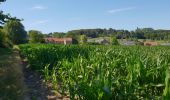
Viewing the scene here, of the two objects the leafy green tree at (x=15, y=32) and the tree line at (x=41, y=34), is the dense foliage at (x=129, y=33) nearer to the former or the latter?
the tree line at (x=41, y=34)

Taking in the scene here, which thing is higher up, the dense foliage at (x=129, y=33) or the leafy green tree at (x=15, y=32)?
the leafy green tree at (x=15, y=32)

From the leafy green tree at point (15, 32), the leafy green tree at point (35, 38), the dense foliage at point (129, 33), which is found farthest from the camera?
the dense foliage at point (129, 33)

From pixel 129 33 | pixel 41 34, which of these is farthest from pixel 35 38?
pixel 129 33

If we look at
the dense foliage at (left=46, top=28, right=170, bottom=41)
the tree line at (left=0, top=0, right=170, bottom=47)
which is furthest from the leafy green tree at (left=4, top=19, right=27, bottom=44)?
the dense foliage at (left=46, top=28, right=170, bottom=41)

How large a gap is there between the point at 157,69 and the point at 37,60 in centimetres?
1150

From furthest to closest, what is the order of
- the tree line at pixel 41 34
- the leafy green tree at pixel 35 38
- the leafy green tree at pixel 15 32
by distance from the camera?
the leafy green tree at pixel 35 38
the leafy green tree at pixel 15 32
the tree line at pixel 41 34

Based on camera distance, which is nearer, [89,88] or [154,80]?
A: [89,88]

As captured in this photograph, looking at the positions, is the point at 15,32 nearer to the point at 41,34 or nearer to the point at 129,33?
the point at 41,34

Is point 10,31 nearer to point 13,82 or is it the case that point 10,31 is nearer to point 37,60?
point 37,60

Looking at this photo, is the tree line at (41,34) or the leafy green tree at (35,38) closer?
the tree line at (41,34)

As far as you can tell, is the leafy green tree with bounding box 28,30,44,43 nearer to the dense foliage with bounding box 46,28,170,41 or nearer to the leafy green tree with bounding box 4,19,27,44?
the leafy green tree with bounding box 4,19,27,44

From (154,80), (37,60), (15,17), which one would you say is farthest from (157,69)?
(15,17)

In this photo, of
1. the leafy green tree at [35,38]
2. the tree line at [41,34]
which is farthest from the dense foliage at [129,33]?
the leafy green tree at [35,38]

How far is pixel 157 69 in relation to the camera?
831 cm
